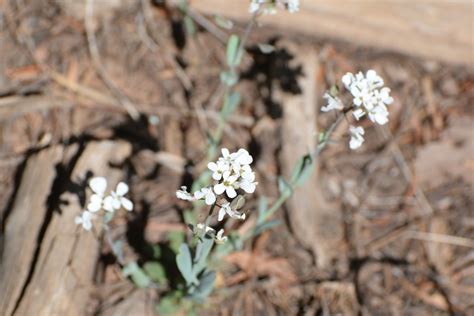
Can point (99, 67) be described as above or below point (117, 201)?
below

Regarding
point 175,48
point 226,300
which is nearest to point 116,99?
point 175,48

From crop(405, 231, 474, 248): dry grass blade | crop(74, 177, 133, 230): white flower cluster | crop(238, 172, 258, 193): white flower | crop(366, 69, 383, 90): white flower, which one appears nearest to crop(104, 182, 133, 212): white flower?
crop(74, 177, 133, 230): white flower cluster

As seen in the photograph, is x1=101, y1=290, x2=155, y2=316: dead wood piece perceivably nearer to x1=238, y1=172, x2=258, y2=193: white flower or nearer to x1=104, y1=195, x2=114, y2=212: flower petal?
x1=104, y1=195, x2=114, y2=212: flower petal

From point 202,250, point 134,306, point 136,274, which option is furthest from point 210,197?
point 134,306

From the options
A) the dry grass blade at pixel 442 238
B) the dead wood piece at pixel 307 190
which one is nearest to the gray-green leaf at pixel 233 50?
the dead wood piece at pixel 307 190

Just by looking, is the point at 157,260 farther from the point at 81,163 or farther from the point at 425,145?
the point at 425,145

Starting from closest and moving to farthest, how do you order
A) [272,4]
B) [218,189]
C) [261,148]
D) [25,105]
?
[218,189] < [272,4] < [25,105] < [261,148]

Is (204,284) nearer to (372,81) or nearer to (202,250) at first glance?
(202,250)
